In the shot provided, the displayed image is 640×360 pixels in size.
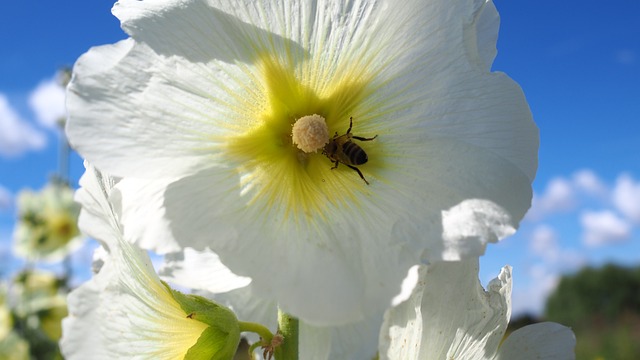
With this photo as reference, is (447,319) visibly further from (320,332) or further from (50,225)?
(50,225)

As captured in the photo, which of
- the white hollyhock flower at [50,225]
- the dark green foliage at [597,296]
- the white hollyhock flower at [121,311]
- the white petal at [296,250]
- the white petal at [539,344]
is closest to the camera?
the white petal at [296,250]

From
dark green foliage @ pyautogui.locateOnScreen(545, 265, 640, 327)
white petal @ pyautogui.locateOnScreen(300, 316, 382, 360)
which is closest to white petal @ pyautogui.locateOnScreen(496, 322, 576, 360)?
white petal @ pyautogui.locateOnScreen(300, 316, 382, 360)

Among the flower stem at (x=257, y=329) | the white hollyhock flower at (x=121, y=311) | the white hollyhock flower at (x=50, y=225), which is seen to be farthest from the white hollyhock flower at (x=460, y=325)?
the white hollyhock flower at (x=50, y=225)

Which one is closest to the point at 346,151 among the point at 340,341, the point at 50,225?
the point at 340,341

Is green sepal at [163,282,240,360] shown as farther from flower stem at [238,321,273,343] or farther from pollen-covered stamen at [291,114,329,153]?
pollen-covered stamen at [291,114,329,153]

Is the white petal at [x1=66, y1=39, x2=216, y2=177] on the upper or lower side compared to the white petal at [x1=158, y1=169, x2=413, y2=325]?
upper

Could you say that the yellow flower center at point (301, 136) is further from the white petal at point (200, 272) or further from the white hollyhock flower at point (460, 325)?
the white hollyhock flower at point (460, 325)

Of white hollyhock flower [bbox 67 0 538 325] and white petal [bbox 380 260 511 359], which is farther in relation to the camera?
white petal [bbox 380 260 511 359]

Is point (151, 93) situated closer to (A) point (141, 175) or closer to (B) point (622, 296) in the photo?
(A) point (141, 175)
